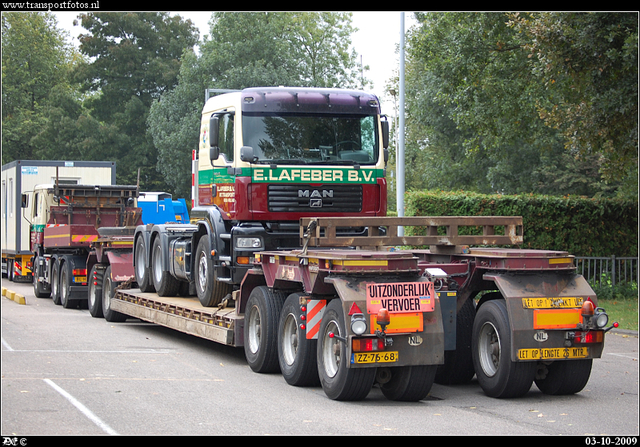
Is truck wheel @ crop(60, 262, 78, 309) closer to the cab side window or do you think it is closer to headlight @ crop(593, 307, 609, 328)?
the cab side window

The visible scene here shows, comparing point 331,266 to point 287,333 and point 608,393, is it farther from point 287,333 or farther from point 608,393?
point 608,393


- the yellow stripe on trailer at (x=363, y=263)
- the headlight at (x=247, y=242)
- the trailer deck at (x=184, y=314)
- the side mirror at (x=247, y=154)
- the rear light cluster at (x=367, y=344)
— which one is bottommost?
the trailer deck at (x=184, y=314)

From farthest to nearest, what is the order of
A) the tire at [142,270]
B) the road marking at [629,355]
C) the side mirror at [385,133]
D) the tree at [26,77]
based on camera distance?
the tree at [26,77], the tire at [142,270], the road marking at [629,355], the side mirror at [385,133]

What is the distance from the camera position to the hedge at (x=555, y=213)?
888 inches

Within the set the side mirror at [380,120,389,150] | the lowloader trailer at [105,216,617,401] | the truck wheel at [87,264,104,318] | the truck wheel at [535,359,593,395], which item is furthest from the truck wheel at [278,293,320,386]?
the truck wheel at [87,264,104,318]

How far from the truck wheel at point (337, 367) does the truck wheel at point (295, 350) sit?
0.40 metres

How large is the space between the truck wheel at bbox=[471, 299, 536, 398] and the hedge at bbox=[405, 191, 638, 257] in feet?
42.6

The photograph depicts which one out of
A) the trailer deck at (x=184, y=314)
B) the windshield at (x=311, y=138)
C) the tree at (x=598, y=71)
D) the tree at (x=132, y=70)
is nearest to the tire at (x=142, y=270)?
the trailer deck at (x=184, y=314)

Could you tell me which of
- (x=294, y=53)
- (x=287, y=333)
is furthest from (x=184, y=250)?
(x=294, y=53)

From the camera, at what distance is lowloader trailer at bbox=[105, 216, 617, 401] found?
8758mm

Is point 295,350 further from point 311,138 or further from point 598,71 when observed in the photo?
point 598,71

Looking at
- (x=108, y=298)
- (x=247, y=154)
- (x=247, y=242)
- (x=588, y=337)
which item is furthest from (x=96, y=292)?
(x=588, y=337)

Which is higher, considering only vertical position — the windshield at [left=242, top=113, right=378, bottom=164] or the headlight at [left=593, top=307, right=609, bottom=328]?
the windshield at [left=242, top=113, right=378, bottom=164]

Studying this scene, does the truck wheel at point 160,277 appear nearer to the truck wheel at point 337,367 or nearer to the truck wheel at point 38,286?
the truck wheel at point 337,367
